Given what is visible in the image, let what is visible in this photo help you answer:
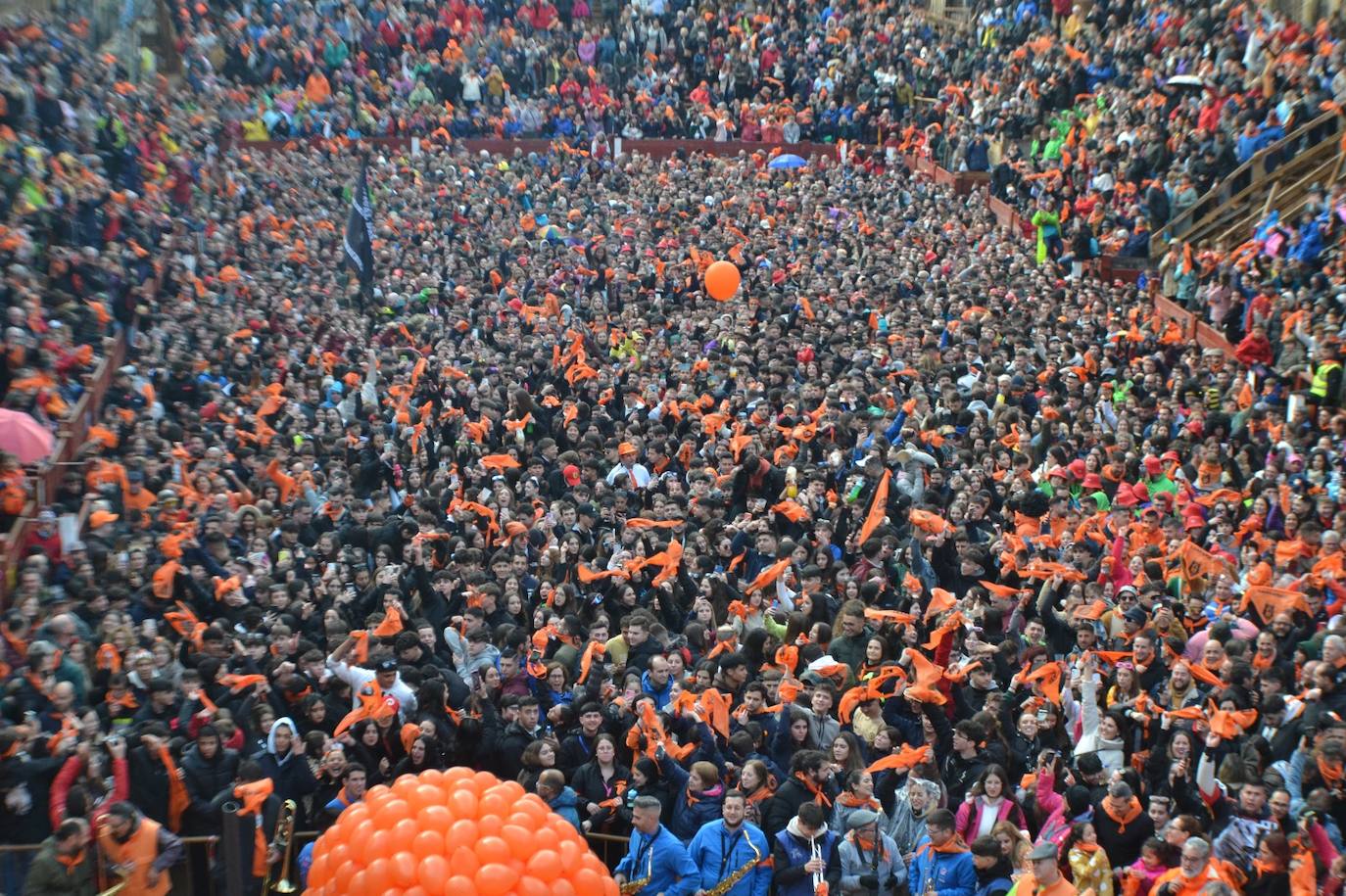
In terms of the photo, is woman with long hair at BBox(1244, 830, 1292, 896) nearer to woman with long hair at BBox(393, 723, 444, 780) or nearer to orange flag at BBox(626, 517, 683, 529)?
woman with long hair at BBox(393, 723, 444, 780)

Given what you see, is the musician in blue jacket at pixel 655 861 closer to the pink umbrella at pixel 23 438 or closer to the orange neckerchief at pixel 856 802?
the orange neckerchief at pixel 856 802

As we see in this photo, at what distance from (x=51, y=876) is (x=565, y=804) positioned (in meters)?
2.57

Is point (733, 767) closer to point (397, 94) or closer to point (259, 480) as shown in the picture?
point (259, 480)

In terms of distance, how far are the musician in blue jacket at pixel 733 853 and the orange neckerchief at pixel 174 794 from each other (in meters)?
2.86

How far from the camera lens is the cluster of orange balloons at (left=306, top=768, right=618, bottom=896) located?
680 centimetres

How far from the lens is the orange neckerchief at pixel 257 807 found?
858 centimetres

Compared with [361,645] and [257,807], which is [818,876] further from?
[361,645]

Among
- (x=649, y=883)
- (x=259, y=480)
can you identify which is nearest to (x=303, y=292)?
(x=259, y=480)

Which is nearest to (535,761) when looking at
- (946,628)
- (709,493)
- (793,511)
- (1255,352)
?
(946,628)

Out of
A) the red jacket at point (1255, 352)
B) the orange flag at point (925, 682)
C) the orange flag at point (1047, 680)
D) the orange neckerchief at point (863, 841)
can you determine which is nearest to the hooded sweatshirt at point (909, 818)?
the orange neckerchief at point (863, 841)

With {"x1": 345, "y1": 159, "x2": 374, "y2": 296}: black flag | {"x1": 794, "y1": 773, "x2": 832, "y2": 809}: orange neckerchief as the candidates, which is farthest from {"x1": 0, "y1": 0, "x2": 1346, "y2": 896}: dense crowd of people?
{"x1": 345, "y1": 159, "x2": 374, "y2": 296}: black flag

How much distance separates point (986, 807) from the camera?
864 centimetres

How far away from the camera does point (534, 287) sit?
2300 centimetres

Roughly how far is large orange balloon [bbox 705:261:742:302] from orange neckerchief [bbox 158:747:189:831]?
1339 cm
